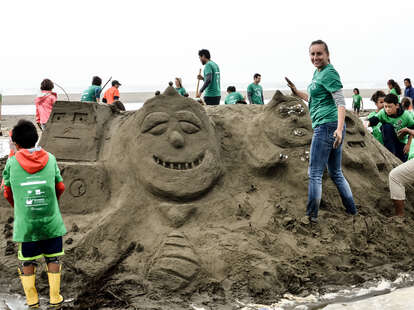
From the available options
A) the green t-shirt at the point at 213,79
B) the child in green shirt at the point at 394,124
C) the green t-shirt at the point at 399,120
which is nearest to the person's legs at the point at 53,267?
the green t-shirt at the point at 213,79

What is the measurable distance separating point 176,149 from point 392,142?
9.64ft

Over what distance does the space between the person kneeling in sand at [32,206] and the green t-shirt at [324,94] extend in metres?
2.21

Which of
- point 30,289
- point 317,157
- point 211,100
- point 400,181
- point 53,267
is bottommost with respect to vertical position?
point 30,289

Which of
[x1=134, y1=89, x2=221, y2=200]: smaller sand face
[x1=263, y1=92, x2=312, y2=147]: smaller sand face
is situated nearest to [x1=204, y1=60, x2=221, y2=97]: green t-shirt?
[x1=263, y1=92, x2=312, y2=147]: smaller sand face

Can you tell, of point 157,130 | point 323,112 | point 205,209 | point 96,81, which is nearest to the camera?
point 323,112

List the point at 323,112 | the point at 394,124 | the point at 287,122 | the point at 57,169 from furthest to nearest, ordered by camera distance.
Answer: the point at 394,124 → the point at 287,122 → the point at 323,112 → the point at 57,169

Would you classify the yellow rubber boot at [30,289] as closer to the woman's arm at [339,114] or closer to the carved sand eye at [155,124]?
the carved sand eye at [155,124]

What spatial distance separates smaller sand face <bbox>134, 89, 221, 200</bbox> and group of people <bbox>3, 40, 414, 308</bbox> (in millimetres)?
982

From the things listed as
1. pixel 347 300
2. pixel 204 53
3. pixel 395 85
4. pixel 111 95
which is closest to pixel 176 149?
pixel 347 300

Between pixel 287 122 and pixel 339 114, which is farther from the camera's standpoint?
pixel 287 122

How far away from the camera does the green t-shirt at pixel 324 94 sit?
12.3 feet

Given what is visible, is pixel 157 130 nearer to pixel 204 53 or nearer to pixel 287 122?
pixel 287 122

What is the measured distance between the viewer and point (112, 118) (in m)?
5.08

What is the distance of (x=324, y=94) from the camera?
151 inches
